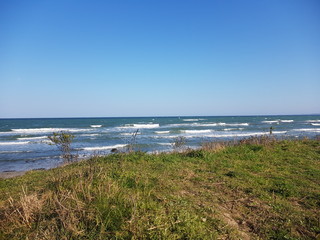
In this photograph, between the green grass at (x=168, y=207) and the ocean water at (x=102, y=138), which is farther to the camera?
the ocean water at (x=102, y=138)

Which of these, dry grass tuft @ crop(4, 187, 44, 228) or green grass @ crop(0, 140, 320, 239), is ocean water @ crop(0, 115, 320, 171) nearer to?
green grass @ crop(0, 140, 320, 239)

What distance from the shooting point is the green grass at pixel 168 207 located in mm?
3318

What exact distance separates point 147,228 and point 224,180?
418 centimetres

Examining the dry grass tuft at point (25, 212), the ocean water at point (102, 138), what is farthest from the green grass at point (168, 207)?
the ocean water at point (102, 138)

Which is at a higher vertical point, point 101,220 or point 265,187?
point 101,220

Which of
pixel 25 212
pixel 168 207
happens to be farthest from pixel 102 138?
pixel 168 207

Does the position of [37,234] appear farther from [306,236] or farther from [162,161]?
[162,161]

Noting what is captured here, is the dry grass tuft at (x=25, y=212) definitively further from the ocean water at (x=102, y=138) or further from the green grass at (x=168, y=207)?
the ocean water at (x=102, y=138)

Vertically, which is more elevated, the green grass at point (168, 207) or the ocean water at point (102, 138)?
the green grass at point (168, 207)

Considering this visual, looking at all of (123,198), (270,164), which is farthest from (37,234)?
(270,164)

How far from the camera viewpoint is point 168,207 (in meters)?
4.00

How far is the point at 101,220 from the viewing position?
3.31 m

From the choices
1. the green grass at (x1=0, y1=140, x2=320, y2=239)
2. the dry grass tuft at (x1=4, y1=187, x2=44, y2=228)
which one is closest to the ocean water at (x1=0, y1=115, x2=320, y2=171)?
the green grass at (x1=0, y1=140, x2=320, y2=239)

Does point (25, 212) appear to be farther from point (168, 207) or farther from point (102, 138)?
point (102, 138)
